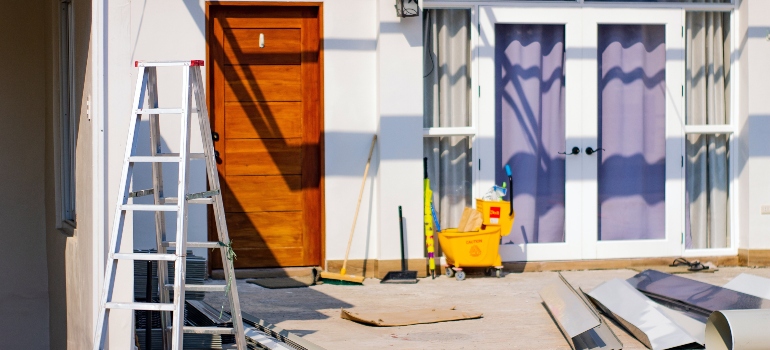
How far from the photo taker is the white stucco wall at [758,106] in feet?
26.2

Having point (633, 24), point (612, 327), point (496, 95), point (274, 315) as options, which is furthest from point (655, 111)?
point (274, 315)

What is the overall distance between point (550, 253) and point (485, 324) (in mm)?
2303

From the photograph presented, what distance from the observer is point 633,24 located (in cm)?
800

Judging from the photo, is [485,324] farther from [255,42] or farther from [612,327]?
[255,42]

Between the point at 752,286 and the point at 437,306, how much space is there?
2.05 m

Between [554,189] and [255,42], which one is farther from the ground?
[255,42]

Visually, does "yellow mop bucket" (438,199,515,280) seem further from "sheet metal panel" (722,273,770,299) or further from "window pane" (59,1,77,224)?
"window pane" (59,1,77,224)

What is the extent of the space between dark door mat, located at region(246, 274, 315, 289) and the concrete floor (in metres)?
0.09

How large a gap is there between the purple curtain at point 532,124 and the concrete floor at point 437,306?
53 centimetres

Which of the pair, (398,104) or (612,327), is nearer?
(612,327)

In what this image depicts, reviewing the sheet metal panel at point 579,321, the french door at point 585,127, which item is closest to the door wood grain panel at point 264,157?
the french door at point 585,127

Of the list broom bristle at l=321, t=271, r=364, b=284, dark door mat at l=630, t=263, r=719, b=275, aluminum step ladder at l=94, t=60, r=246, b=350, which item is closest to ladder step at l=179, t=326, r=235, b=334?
aluminum step ladder at l=94, t=60, r=246, b=350

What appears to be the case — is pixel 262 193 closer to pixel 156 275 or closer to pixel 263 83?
pixel 263 83

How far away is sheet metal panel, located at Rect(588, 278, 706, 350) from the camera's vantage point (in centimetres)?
500
